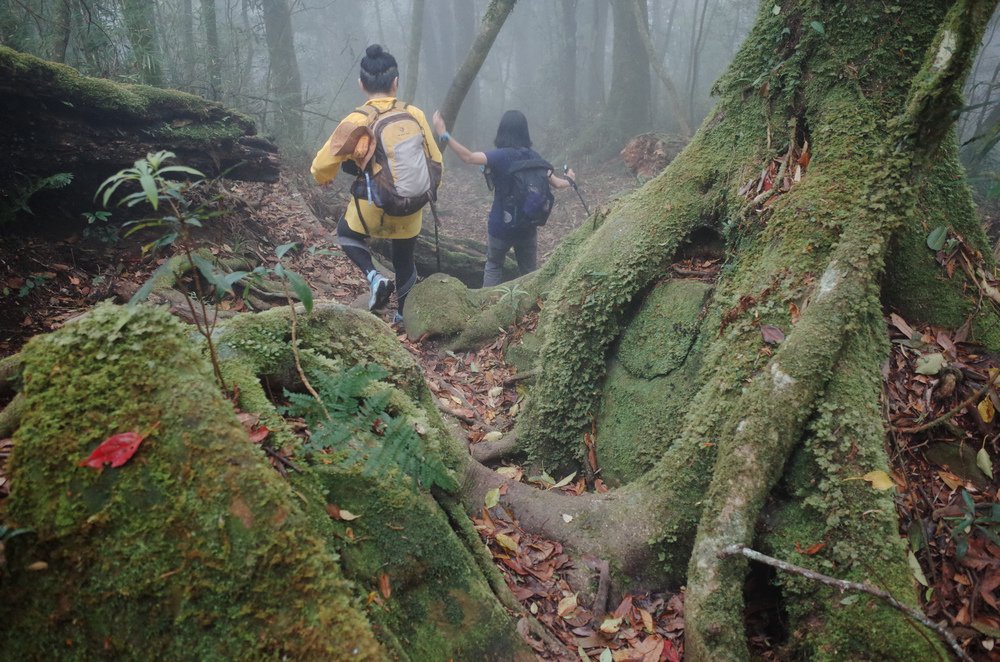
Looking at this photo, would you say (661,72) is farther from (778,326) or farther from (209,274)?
(209,274)

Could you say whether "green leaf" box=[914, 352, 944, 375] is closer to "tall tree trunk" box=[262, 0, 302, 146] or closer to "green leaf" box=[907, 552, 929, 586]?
"green leaf" box=[907, 552, 929, 586]

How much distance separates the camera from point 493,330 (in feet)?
22.0

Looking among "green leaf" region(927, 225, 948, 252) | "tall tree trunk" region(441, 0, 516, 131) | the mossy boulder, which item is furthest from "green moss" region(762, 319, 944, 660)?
"tall tree trunk" region(441, 0, 516, 131)

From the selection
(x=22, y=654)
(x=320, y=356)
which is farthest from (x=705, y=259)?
(x=22, y=654)

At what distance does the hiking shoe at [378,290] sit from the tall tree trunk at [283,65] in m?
7.55

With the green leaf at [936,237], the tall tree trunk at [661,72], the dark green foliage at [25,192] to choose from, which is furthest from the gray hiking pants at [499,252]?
the tall tree trunk at [661,72]

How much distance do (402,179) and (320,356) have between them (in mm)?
3381

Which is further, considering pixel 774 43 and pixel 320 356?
pixel 774 43

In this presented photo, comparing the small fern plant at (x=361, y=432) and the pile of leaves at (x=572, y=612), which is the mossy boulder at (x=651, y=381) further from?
the small fern plant at (x=361, y=432)

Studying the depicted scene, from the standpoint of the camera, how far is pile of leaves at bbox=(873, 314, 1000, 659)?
108 inches

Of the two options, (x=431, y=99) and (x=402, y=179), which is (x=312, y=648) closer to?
(x=402, y=179)

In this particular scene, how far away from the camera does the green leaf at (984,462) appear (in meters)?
3.13

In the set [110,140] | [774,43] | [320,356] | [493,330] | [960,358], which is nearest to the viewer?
[320,356]

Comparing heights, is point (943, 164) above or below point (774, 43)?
below
